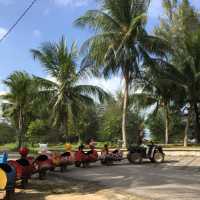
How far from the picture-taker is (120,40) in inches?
1060

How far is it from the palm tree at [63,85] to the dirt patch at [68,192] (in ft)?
54.1

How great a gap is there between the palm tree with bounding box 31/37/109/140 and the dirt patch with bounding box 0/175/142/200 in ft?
54.1

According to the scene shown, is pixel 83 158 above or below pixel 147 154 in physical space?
below

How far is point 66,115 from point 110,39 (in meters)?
6.85

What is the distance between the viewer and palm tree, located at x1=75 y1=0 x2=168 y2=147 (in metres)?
26.7

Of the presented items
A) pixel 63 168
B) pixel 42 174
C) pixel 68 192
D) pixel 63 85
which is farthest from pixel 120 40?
pixel 68 192

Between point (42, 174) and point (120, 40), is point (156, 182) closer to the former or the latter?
point (42, 174)

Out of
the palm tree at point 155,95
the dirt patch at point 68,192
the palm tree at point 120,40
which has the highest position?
the palm tree at point 120,40

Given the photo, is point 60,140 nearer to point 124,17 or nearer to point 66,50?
point 66,50

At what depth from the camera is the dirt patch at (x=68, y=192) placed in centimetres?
1028

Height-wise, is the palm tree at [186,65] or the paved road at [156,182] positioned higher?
the palm tree at [186,65]

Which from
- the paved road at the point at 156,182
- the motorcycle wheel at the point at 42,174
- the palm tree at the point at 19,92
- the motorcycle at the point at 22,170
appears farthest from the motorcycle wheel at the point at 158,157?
the palm tree at the point at 19,92

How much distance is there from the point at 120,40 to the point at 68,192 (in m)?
16.8

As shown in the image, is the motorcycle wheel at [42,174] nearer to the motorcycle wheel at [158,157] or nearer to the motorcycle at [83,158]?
the motorcycle at [83,158]
